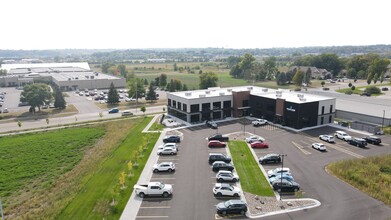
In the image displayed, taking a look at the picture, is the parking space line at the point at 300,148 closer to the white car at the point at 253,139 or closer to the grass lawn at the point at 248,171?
the white car at the point at 253,139

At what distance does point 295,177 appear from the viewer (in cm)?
3381

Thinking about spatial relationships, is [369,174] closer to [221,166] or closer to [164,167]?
[221,166]

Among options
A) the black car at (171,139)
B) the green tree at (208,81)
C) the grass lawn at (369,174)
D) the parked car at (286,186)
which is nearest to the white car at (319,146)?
the grass lawn at (369,174)

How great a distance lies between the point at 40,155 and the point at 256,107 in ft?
133

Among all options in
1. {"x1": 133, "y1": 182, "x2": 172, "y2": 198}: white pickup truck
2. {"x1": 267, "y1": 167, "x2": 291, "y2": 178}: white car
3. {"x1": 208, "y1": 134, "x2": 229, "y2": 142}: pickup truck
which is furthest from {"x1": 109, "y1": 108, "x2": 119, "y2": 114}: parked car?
{"x1": 267, "y1": 167, "x2": 291, "y2": 178}: white car

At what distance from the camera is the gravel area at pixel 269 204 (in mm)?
26953

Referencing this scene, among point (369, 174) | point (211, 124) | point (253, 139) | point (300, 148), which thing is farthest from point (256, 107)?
point (369, 174)

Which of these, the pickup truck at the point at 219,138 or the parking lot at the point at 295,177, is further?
the pickup truck at the point at 219,138

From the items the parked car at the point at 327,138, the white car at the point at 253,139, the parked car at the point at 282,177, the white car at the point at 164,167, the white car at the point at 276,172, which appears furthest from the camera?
the white car at the point at 253,139

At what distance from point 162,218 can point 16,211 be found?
49.9 feet

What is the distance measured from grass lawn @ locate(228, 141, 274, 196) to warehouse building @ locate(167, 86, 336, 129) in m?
14.1

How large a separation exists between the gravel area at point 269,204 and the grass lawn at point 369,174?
7.16 meters

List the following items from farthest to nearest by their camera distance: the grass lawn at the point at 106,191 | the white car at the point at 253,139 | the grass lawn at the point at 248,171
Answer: the white car at the point at 253,139 → the grass lawn at the point at 248,171 → the grass lawn at the point at 106,191

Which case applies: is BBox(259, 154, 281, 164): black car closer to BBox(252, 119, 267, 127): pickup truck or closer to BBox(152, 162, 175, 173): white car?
BBox(152, 162, 175, 173): white car
